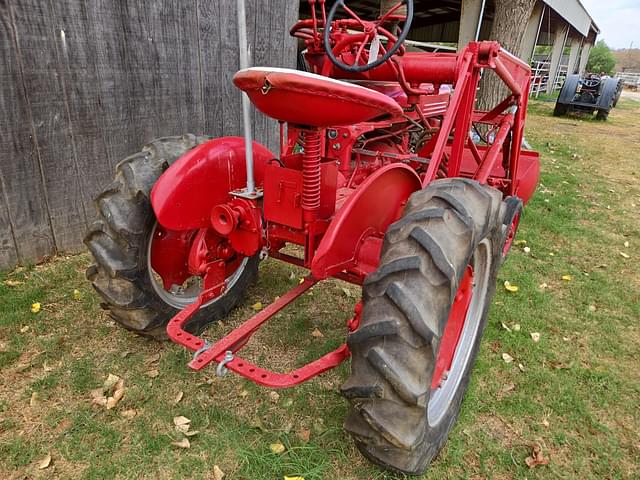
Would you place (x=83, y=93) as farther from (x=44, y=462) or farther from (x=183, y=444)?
(x=183, y=444)

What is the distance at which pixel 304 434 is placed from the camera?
234 centimetres

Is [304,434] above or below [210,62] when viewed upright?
below

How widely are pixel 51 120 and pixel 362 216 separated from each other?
280 cm

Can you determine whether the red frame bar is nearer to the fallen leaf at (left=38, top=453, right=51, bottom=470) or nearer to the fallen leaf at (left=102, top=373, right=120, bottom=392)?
the fallen leaf at (left=102, top=373, right=120, bottom=392)

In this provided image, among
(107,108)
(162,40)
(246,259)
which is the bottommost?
(246,259)

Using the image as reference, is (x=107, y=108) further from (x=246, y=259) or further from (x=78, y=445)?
(x=78, y=445)

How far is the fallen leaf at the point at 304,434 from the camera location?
91.0 inches

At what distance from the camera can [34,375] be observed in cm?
264

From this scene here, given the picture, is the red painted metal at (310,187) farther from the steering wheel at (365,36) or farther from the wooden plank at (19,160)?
the wooden plank at (19,160)

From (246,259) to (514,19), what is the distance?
7.03 meters

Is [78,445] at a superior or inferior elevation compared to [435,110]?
inferior

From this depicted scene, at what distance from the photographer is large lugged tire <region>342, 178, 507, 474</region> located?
1.65 metres

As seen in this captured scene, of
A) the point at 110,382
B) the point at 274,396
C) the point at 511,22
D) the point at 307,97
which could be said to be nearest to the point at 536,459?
the point at 274,396

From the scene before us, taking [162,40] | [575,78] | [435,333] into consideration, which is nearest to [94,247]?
[435,333]
